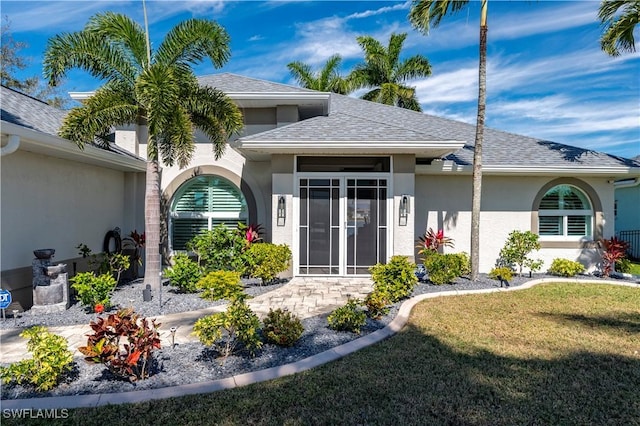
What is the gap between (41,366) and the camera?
14.0 feet

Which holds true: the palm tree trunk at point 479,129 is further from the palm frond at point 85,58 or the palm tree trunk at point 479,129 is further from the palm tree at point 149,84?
the palm frond at point 85,58

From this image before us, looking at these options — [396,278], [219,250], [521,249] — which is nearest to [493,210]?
[521,249]

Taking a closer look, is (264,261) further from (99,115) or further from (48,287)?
(99,115)

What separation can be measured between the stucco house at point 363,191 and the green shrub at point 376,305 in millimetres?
3903

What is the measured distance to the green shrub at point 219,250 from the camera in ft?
32.7

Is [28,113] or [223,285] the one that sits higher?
[28,113]

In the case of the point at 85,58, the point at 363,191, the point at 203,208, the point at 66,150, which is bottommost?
the point at 203,208

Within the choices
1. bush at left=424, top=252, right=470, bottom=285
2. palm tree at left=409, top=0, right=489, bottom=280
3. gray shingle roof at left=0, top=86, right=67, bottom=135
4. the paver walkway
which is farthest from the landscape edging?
gray shingle roof at left=0, top=86, right=67, bottom=135

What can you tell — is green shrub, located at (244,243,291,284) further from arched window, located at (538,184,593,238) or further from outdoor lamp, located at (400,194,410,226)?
arched window, located at (538,184,593,238)

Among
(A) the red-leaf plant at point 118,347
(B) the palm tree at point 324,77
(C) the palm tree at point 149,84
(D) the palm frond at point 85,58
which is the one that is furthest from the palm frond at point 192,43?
(B) the palm tree at point 324,77

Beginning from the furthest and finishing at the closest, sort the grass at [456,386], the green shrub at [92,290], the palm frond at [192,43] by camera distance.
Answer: the palm frond at [192,43] < the green shrub at [92,290] < the grass at [456,386]

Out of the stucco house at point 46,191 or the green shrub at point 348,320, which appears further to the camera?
the stucco house at point 46,191

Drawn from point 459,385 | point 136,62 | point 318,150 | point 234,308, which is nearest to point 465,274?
point 318,150

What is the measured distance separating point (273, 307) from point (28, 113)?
25.6 ft
